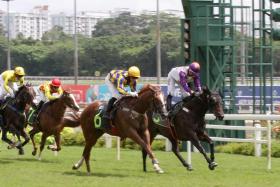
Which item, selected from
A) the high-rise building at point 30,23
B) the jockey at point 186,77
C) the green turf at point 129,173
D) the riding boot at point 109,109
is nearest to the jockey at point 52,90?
the green turf at point 129,173

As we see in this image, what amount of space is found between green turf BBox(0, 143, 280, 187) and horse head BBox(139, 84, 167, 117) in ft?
3.43

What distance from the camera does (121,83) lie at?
12.0 m

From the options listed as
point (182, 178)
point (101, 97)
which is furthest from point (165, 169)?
point (101, 97)

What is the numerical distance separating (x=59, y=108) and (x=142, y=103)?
363 cm

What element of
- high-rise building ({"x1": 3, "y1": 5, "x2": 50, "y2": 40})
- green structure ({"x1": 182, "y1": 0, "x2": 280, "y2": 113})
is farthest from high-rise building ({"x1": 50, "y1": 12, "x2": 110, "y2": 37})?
green structure ({"x1": 182, "y1": 0, "x2": 280, "y2": 113})

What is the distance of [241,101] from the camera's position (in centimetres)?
3369

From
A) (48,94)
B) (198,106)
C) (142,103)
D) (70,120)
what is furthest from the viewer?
(70,120)

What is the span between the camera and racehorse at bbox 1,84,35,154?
14.7 meters

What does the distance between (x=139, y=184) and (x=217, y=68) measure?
8.47m

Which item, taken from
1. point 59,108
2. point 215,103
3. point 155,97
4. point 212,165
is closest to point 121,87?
point 155,97

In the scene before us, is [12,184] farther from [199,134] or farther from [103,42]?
[103,42]

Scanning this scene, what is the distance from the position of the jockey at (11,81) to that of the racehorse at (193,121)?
11.7 ft

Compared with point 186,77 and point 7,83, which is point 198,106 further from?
point 7,83

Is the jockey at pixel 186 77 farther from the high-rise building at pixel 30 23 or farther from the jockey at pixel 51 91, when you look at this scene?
the high-rise building at pixel 30 23
